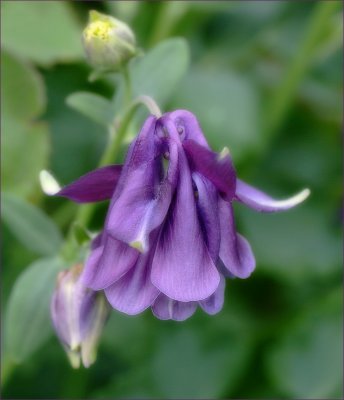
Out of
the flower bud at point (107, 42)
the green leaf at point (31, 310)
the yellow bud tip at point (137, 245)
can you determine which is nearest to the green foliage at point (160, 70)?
the flower bud at point (107, 42)

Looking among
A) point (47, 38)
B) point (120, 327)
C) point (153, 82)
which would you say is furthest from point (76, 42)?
point (120, 327)

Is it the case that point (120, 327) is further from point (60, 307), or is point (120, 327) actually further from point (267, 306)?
point (60, 307)

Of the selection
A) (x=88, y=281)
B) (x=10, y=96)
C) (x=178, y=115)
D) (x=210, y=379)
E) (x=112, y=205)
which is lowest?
(x=210, y=379)

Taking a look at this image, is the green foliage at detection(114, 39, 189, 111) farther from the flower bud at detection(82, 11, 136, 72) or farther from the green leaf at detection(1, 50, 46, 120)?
the green leaf at detection(1, 50, 46, 120)

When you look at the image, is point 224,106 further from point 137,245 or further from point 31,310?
point 137,245

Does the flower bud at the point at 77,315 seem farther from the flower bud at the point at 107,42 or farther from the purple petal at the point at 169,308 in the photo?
the flower bud at the point at 107,42

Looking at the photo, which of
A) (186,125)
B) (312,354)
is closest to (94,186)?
(186,125)

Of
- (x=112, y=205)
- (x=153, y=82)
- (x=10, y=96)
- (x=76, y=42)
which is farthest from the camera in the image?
(x=76, y=42)
